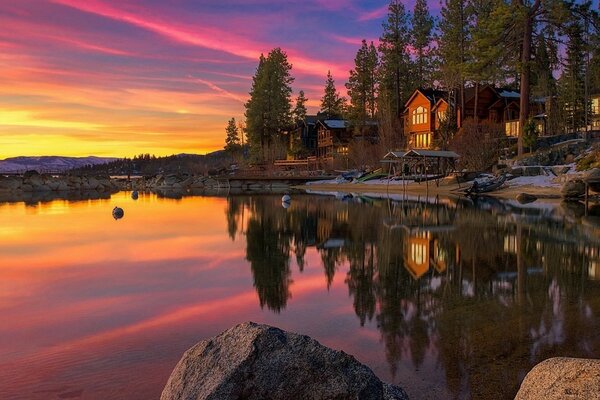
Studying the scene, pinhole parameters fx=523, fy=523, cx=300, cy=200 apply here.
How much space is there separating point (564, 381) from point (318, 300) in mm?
7401

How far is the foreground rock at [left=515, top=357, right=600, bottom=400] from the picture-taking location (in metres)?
3.24

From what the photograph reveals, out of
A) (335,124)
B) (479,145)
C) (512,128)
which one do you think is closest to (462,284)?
(479,145)

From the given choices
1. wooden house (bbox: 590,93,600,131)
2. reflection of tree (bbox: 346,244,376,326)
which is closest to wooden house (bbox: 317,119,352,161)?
wooden house (bbox: 590,93,600,131)

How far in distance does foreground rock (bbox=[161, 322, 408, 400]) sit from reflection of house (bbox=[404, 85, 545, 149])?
205ft

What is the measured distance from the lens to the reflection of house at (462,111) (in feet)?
215

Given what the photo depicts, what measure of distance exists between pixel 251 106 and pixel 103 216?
2313 inches

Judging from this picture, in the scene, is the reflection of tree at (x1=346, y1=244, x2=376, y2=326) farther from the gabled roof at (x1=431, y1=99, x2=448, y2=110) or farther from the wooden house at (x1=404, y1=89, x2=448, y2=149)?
the wooden house at (x1=404, y1=89, x2=448, y2=149)

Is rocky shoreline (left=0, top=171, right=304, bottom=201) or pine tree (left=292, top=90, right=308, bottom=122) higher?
pine tree (left=292, top=90, right=308, bottom=122)

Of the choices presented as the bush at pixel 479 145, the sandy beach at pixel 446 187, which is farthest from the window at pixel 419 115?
the sandy beach at pixel 446 187

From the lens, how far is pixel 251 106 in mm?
88688

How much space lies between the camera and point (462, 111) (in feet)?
210

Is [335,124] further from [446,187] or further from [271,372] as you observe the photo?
[271,372]

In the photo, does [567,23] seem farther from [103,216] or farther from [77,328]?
[77,328]

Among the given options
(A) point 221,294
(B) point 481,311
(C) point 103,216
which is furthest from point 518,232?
(C) point 103,216
